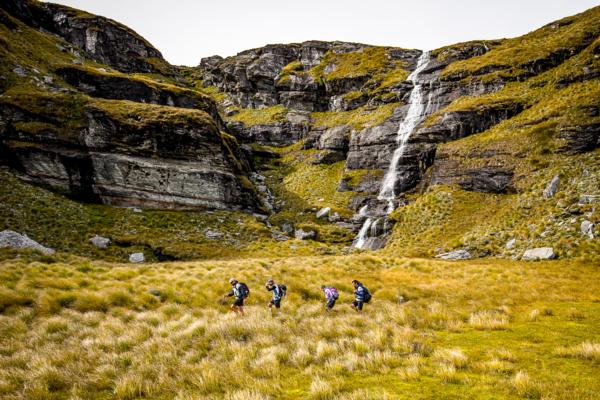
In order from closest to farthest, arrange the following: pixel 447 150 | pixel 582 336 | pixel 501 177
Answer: pixel 582 336
pixel 501 177
pixel 447 150

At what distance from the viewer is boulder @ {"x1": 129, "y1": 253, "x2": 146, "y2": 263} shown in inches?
1335

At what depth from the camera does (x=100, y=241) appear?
3569 centimetres

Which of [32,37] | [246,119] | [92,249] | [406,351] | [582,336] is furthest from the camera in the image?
[246,119]

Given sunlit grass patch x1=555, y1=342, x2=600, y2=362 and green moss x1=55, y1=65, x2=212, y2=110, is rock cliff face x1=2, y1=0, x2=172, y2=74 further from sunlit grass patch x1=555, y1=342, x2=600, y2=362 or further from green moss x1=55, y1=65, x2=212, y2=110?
sunlit grass patch x1=555, y1=342, x2=600, y2=362

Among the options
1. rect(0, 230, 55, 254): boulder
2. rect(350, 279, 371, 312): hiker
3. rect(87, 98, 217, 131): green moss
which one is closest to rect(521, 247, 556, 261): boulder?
rect(350, 279, 371, 312): hiker

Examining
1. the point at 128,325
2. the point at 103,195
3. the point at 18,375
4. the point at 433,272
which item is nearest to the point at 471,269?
the point at 433,272

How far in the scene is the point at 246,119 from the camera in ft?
339

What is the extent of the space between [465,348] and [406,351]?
1803 mm

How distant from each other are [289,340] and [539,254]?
2655 centimetres

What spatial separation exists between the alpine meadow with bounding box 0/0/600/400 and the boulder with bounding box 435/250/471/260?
118 centimetres

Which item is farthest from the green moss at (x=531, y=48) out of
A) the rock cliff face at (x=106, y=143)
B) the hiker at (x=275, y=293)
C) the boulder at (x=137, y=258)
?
the boulder at (x=137, y=258)

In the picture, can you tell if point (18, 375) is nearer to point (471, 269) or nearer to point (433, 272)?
point (433, 272)

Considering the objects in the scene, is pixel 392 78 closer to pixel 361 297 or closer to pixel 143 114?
pixel 143 114

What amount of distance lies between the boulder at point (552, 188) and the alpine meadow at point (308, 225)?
314mm
